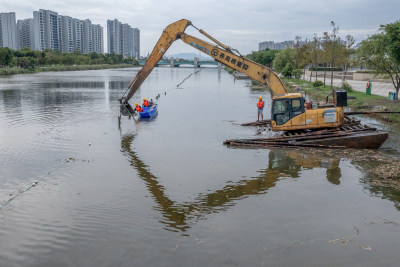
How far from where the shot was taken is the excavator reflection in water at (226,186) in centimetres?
1116

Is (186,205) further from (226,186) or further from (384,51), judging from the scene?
(384,51)

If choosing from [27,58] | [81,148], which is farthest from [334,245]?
[27,58]

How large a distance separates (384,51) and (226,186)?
73.8 ft

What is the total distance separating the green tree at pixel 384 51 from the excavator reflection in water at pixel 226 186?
14203 mm

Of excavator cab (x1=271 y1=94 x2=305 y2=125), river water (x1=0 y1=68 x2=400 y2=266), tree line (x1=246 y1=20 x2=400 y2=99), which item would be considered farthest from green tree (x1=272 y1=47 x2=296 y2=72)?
river water (x1=0 y1=68 x2=400 y2=266)

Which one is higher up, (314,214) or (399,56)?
(399,56)

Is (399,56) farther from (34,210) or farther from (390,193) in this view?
(34,210)

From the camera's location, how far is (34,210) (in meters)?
11.3

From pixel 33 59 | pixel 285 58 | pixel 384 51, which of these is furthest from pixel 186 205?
pixel 33 59

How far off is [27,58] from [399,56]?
110035 millimetres

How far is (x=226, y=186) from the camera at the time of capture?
1362cm

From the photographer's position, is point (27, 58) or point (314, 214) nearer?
point (314, 214)

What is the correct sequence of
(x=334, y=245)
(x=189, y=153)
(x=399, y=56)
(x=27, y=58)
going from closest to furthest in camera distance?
(x=334, y=245) → (x=189, y=153) → (x=399, y=56) → (x=27, y=58)

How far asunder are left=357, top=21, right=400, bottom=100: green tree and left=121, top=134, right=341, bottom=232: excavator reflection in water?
1420cm
